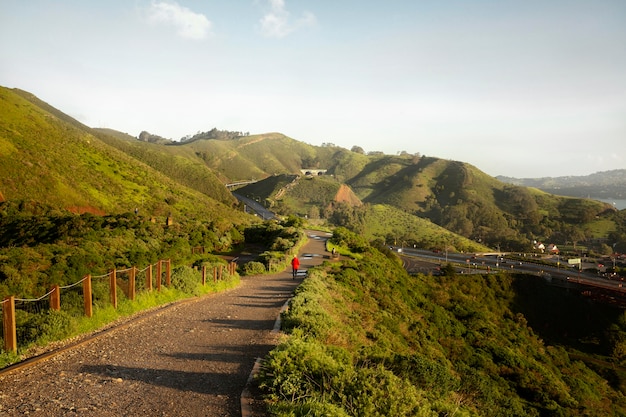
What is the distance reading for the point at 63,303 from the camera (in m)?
10.0

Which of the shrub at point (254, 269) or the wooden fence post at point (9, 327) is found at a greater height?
the wooden fence post at point (9, 327)

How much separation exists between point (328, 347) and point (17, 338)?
21.0 feet

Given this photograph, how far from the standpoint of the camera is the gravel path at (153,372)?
5531mm

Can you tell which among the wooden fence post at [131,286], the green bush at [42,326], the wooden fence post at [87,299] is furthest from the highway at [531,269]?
the green bush at [42,326]

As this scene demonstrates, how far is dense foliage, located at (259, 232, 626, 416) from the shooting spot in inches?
215

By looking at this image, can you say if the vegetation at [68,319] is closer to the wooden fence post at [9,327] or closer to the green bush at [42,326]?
the green bush at [42,326]

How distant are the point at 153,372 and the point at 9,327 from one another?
10.1ft

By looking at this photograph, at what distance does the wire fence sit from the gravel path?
97 cm

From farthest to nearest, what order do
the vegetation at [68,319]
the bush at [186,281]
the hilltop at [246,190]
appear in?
the hilltop at [246,190] → the bush at [186,281] → the vegetation at [68,319]

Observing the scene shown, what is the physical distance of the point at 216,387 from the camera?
629 cm

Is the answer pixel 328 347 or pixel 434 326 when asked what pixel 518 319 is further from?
pixel 328 347

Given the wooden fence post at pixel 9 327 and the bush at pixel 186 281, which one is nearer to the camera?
the wooden fence post at pixel 9 327

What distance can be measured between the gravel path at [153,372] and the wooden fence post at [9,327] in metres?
0.75

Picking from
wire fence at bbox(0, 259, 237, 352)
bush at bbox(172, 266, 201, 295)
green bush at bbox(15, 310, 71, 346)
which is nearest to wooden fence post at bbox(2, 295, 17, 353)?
wire fence at bbox(0, 259, 237, 352)
